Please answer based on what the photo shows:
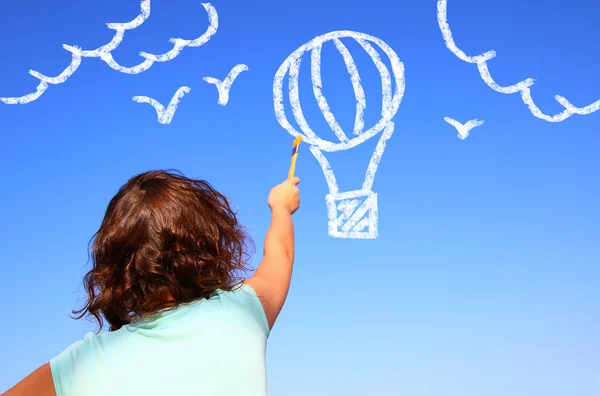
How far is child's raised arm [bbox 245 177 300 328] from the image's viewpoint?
236cm

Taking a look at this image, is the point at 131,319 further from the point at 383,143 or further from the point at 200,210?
the point at 383,143

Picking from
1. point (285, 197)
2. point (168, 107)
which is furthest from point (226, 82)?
point (285, 197)

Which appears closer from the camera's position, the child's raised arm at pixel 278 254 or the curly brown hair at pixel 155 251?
the curly brown hair at pixel 155 251

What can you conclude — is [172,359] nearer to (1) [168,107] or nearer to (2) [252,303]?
(2) [252,303]

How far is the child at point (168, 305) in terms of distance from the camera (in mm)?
2010

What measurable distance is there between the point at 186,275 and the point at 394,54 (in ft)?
21.5

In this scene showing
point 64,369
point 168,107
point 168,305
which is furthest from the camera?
point 168,107

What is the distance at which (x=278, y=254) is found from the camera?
103 inches

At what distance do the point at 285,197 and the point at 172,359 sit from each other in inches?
38.9

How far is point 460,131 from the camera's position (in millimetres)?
8312

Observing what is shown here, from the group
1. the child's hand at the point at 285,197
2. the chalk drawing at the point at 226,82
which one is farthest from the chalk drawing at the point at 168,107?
the child's hand at the point at 285,197

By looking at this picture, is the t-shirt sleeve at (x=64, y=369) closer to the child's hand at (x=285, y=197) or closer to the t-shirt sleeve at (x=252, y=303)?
the t-shirt sleeve at (x=252, y=303)

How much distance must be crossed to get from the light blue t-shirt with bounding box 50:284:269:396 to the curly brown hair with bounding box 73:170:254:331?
0.10 m

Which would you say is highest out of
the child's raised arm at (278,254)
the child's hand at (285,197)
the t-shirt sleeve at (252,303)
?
the child's hand at (285,197)
